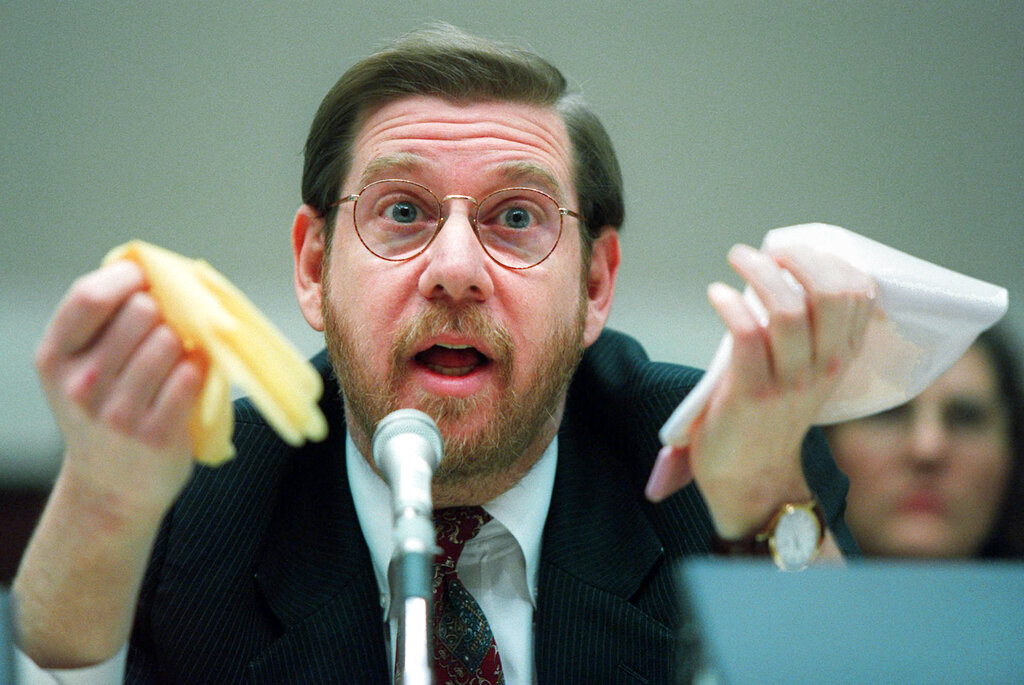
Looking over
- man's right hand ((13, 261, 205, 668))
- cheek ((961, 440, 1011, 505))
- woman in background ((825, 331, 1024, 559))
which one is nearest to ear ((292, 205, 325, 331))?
man's right hand ((13, 261, 205, 668))

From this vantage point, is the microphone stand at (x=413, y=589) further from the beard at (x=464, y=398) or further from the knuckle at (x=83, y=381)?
the beard at (x=464, y=398)

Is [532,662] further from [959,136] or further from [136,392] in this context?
[959,136]

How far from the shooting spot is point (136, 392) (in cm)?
87

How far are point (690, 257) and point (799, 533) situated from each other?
65.4 inches

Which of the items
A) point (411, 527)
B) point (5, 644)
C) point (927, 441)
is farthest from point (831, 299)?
point (927, 441)

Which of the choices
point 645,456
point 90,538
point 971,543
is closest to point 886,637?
point 90,538

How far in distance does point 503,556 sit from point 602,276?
1.88 ft

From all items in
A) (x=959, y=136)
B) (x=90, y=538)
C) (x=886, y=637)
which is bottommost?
(x=90, y=538)

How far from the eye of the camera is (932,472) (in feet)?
6.97

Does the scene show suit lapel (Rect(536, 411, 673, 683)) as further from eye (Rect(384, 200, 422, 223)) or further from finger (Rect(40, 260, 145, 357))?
finger (Rect(40, 260, 145, 357))

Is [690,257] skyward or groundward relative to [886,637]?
groundward

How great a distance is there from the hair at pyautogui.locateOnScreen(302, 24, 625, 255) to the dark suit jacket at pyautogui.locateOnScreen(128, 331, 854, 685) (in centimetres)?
40

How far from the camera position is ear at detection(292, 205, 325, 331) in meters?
1.74

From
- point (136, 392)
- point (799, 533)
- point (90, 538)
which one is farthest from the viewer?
point (799, 533)
